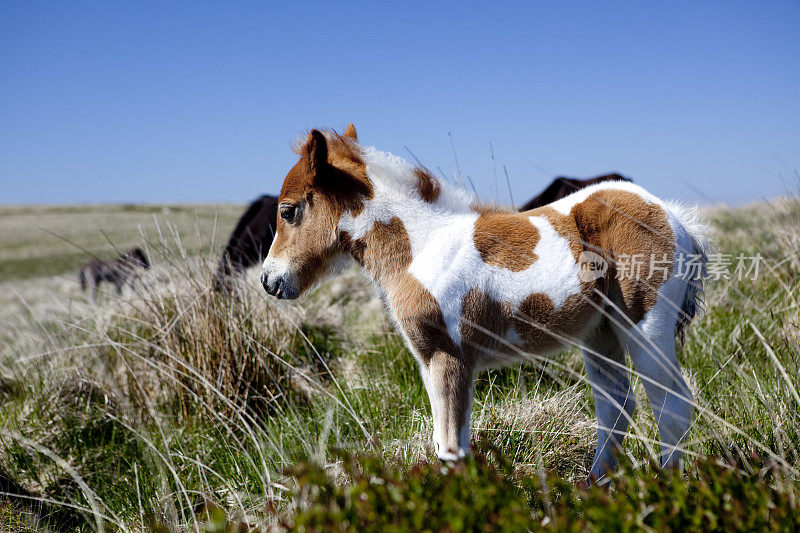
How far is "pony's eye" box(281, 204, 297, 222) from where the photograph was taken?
3.02 metres

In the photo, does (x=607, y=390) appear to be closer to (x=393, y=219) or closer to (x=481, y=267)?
(x=481, y=267)

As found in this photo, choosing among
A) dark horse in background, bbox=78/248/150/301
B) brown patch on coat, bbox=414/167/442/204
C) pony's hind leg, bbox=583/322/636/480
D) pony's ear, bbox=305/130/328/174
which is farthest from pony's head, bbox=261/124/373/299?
dark horse in background, bbox=78/248/150/301

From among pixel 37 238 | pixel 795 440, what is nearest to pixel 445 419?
pixel 795 440

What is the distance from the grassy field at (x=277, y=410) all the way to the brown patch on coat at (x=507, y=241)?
1.87 feet

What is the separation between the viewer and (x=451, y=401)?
2609mm

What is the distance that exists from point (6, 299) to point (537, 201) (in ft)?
57.6

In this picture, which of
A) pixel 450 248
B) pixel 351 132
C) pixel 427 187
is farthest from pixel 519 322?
pixel 351 132

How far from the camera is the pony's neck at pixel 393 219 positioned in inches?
114

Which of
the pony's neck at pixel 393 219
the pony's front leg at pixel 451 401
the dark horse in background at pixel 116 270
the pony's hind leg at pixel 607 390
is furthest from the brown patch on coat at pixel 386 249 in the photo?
the dark horse in background at pixel 116 270

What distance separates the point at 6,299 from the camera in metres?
17.6

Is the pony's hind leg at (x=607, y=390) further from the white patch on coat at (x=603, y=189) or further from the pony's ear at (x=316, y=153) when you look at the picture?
the pony's ear at (x=316, y=153)

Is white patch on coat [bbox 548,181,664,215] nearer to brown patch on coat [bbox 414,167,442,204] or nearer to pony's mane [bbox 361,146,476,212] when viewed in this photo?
pony's mane [bbox 361,146,476,212]

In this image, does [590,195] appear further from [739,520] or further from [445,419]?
[739,520]

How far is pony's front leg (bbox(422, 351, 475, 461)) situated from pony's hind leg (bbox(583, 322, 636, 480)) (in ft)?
2.79
